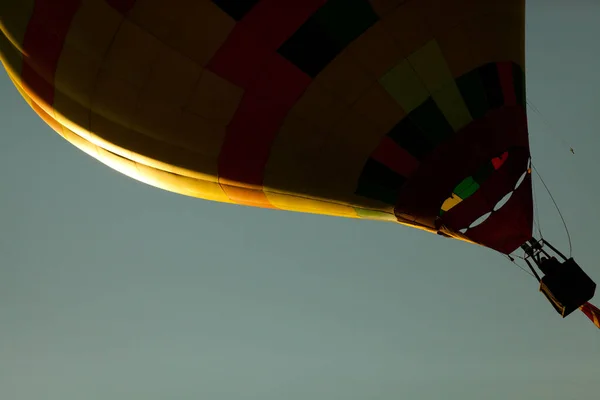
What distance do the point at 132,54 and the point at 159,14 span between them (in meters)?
0.49

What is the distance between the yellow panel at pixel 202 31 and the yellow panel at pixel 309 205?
1618mm

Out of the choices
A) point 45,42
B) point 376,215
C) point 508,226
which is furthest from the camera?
point 45,42

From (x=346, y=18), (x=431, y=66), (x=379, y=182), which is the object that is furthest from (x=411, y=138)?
(x=346, y=18)

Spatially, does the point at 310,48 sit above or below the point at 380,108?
above

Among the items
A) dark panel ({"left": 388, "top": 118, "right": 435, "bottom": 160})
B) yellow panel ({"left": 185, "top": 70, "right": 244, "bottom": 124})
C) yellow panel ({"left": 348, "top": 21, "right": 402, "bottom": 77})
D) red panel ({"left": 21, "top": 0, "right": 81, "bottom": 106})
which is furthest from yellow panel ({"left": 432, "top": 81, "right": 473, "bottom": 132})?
red panel ({"left": 21, "top": 0, "right": 81, "bottom": 106})

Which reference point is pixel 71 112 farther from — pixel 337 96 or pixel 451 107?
pixel 451 107

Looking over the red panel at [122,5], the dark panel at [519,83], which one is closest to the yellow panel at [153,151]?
the red panel at [122,5]

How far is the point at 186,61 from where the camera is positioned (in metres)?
6.62

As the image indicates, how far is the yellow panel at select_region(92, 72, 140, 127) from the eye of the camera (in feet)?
23.0

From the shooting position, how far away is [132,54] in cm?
677

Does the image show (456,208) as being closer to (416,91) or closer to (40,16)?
(416,91)

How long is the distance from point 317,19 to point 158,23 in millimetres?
1443

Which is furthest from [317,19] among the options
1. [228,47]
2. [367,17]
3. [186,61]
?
[186,61]

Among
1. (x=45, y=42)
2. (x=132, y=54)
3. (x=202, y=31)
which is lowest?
(x=202, y=31)
